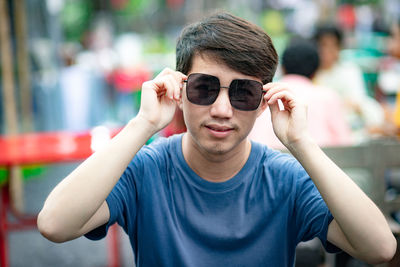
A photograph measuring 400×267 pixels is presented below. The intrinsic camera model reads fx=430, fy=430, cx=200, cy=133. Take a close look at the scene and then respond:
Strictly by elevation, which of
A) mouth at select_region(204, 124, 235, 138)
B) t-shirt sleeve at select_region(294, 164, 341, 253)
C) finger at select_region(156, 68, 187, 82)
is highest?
finger at select_region(156, 68, 187, 82)

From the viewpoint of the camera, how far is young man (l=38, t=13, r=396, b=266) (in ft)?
5.41

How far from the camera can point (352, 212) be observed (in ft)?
4.99

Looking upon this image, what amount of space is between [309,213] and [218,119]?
52cm

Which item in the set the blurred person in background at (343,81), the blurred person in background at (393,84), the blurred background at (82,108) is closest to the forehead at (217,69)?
the blurred background at (82,108)

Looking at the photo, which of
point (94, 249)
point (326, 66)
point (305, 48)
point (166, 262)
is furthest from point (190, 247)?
point (326, 66)

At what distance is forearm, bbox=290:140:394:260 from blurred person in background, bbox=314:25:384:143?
10.9 feet

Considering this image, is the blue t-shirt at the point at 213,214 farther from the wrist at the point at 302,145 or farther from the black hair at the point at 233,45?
the black hair at the point at 233,45

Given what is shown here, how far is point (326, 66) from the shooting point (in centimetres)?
551

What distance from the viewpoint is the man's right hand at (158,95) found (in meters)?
1.70

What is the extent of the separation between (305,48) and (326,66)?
5.46ft

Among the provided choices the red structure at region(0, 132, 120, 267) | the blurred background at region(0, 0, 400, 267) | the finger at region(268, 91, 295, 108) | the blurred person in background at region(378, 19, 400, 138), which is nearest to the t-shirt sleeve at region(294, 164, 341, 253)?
the finger at region(268, 91, 295, 108)

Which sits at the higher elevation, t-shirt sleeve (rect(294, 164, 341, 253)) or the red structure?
t-shirt sleeve (rect(294, 164, 341, 253))

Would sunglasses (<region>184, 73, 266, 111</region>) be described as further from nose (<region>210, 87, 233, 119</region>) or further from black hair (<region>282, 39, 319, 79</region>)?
black hair (<region>282, 39, 319, 79</region>)

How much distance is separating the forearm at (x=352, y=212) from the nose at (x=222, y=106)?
1.25ft
